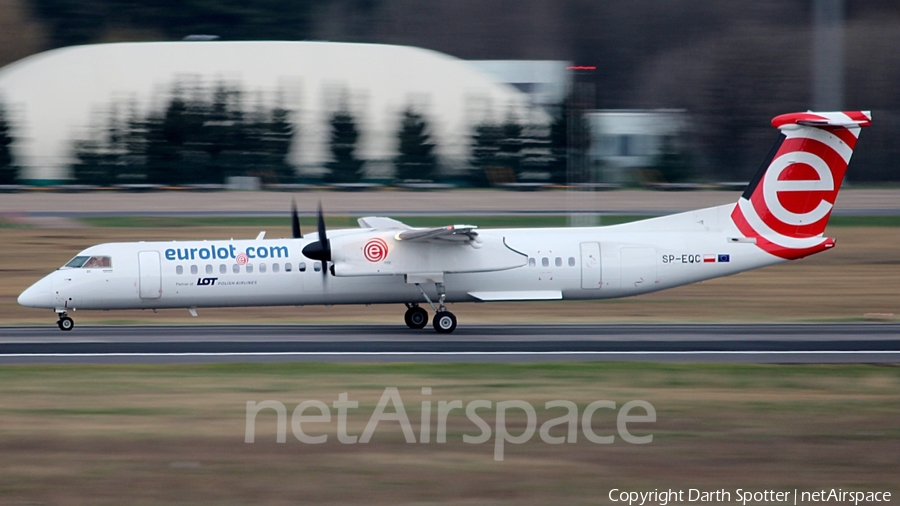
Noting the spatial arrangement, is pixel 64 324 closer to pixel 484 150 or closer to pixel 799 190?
pixel 799 190

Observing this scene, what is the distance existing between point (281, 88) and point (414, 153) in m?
10.4

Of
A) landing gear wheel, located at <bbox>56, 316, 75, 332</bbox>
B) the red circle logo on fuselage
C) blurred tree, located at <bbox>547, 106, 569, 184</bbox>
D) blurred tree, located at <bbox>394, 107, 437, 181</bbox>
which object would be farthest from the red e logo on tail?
blurred tree, located at <bbox>394, 107, 437, 181</bbox>

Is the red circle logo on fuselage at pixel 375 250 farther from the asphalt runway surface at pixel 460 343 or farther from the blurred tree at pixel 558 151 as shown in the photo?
the blurred tree at pixel 558 151

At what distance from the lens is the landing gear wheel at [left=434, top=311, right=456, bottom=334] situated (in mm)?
20672

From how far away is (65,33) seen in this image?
83.2m

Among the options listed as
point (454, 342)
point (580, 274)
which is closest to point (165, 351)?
point (454, 342)

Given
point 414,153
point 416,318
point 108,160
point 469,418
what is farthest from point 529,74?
point 469,418

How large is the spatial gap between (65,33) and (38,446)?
80.1m

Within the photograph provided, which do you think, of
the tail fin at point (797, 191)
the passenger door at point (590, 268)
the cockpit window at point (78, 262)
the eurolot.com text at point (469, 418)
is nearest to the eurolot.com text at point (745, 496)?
the eurolot.com text at point (469, 418)

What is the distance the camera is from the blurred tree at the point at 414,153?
55.0m

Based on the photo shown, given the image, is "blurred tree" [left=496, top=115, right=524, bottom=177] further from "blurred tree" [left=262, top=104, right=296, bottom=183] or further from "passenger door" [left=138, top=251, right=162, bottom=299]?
"passenger door" [left=138, top=251, right=162, bottom=299]

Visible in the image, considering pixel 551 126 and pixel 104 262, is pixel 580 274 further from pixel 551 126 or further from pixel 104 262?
pixel 551 126

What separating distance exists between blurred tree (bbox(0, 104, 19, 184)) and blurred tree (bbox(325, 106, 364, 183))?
55.4 feet

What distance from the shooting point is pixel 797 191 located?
21641 mm
